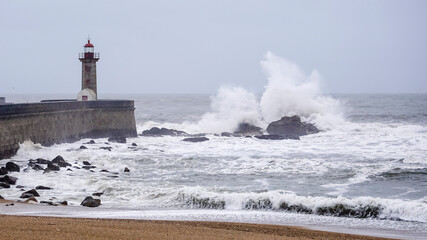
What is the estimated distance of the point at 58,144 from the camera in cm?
1961

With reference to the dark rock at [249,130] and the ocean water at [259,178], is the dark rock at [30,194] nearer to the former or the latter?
the ocean water at [259,178]

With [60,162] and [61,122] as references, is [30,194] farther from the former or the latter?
[61,122]

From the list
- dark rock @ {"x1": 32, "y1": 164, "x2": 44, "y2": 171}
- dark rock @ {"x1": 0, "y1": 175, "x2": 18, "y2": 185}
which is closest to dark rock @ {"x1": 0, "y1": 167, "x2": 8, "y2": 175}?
dark rock @ {"x1": 32, "y1": 164, "x2": 44, "y2": 171}

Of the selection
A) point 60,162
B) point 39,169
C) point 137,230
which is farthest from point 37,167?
point 137,230

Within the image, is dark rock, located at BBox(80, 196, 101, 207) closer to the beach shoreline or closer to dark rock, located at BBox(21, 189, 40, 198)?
the beach shoreline

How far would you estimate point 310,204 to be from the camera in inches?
400

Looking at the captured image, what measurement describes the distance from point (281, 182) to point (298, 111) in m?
18.5

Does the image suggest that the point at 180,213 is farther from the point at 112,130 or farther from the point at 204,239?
the point at 112,130

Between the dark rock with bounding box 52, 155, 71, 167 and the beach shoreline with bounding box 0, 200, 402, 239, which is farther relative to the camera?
the dark rock with bounding box 52, 155, 71, 167

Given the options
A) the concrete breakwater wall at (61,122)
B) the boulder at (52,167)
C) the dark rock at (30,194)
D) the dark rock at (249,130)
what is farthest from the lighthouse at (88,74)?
the dark rock at (30,194)

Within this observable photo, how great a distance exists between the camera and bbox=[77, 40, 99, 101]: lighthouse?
24.5 meters

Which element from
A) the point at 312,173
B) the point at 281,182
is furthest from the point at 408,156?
the point at 281,182

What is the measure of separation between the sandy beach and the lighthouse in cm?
1644

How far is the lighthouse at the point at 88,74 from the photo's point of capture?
2447cm
